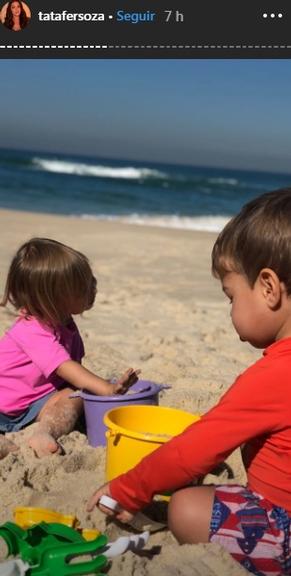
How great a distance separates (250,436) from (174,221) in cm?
1402

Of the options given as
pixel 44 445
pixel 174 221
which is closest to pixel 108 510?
pixel 44 445

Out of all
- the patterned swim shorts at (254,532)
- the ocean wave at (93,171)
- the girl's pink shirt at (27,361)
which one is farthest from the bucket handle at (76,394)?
the ocean wave at (93,171)

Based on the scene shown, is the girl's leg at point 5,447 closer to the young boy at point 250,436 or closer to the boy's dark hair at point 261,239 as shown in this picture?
the young boy at point 250,436

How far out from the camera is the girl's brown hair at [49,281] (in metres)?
2.76

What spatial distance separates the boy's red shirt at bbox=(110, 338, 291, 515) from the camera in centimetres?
174

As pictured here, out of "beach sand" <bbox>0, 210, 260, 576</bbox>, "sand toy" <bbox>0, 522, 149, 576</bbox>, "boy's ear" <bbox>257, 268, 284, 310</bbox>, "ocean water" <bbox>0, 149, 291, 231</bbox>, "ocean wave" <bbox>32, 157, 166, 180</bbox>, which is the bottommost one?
"ocean wave" <bbox>32, 157, 166, 180</bbox>

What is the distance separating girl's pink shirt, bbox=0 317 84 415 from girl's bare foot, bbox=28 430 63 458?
10.7 inches

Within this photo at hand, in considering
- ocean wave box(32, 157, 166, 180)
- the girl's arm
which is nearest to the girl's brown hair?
the girl's arm

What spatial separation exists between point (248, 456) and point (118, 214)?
1432cm

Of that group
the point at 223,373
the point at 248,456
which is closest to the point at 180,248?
the point at 223,373

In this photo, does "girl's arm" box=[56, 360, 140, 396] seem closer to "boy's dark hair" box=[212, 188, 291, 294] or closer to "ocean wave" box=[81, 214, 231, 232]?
"boy's dark hair" box=[212, 188, 291, 294]

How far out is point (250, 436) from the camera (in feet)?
5.75
